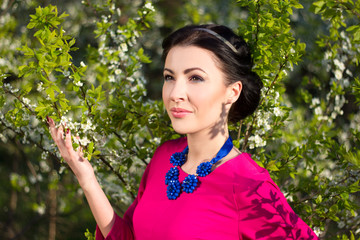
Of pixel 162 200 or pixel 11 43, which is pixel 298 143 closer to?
pixel 162 200

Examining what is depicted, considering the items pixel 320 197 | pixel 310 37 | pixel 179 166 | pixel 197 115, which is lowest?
pixel 320 197

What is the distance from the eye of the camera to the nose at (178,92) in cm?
221

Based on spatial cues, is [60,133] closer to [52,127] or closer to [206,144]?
[52,127]

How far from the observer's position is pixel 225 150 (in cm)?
232

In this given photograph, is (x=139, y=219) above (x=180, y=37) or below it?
below

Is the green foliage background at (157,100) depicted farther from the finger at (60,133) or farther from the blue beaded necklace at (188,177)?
the blue beaded necklace at (188,177)

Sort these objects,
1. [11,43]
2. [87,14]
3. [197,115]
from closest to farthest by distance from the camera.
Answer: [197,115] → [11,43] → [87,14]

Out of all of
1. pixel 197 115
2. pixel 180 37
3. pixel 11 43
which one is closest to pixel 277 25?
pixel 180 37

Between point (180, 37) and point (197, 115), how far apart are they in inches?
17.1

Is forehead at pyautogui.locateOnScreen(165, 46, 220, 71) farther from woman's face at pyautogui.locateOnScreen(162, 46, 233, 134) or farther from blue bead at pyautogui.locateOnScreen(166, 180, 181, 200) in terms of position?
blue bead at pyautogui.locateOnScreen(166, 180, 181, 200)

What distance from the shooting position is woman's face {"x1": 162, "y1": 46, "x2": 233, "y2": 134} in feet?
7.27

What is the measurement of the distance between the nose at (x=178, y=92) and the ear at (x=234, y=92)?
0.87 ft

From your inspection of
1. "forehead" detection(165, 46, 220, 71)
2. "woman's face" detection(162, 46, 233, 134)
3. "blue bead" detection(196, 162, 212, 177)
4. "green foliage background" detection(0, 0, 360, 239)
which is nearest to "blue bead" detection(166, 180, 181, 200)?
"blue bead" detection(196, 162, 212, 177)

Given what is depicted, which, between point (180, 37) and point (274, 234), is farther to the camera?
point (180, 37)
